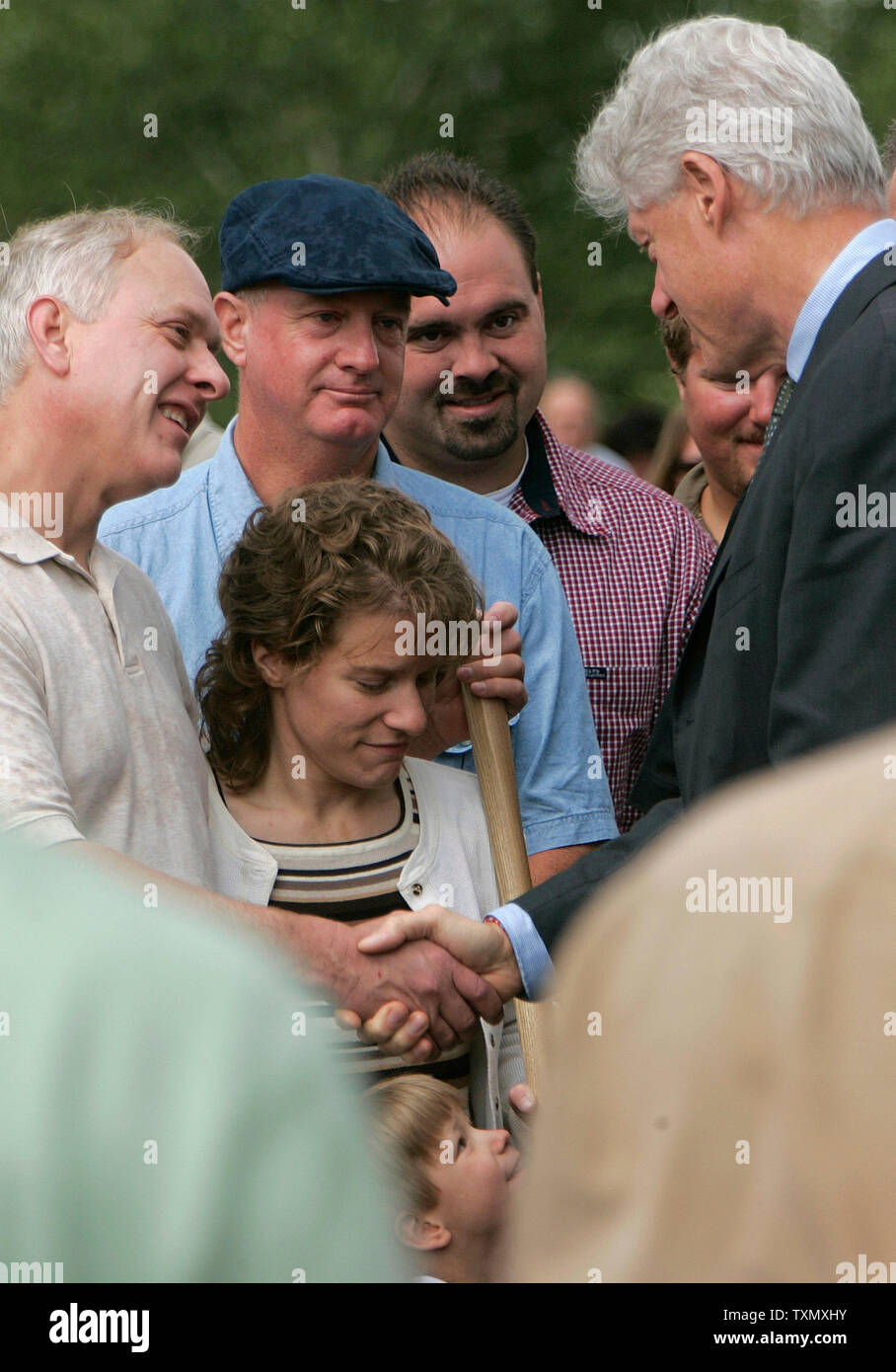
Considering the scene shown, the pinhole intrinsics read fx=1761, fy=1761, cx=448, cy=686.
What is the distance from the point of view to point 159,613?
9.27 feet

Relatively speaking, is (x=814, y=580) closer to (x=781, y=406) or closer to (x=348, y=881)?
(x=781, y=406)

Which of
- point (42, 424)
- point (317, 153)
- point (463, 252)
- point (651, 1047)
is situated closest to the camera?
point (651, 1047)

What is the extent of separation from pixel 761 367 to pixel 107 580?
3.72 feet

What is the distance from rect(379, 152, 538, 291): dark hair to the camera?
13.3ft

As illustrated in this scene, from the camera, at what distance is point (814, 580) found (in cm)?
241

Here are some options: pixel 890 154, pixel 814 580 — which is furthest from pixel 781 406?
pixel 890 154

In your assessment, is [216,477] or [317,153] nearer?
[216,477]

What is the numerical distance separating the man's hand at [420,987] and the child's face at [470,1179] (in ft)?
0.55

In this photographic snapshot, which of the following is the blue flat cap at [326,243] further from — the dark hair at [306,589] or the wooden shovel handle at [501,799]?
the wooden shovel handle at [501,799]

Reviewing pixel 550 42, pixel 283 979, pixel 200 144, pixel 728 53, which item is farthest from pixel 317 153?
pixel 283 979

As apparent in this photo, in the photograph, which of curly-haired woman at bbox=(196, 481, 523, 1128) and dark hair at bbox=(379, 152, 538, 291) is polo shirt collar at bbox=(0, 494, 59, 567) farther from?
dark hair at bbox=(379, 152, 538, 291)

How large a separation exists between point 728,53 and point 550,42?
15979 millimetres

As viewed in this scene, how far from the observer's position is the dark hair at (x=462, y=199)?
13.3ft
